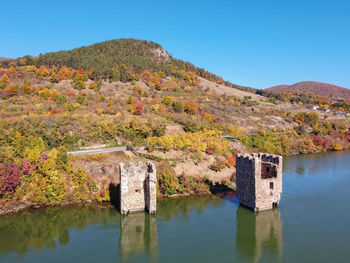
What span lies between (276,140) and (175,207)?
38.6m

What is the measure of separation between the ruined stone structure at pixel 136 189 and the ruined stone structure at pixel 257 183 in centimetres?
907

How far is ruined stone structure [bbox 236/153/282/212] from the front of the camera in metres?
25.6

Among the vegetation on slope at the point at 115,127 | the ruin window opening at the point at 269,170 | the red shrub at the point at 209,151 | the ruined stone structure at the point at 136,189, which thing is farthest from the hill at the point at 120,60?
the ruin window opening at the point at 269,170

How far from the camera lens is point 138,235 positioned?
76.5 ft

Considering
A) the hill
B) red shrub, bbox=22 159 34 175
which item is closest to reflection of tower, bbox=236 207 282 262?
red shrub, bbox=22 159 34 175

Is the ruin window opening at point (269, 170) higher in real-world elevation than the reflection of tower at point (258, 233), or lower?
higher

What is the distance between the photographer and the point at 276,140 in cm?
5928

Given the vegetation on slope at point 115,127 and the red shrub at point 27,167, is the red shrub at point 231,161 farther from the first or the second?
the red shrub at point 27,167

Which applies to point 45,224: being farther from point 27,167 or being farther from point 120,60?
point 120,60

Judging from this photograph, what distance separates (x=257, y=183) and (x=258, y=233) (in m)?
4.54

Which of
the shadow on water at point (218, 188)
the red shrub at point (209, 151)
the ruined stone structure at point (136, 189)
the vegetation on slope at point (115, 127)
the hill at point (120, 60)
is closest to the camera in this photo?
the ruined stone structure at point (136, 189)

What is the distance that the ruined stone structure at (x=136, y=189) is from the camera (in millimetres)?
25391

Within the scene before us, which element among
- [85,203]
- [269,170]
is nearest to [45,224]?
[85,203]

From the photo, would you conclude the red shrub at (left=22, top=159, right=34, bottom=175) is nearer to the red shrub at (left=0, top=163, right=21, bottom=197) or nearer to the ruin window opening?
the red shrub at (left=0, top=163, right=21, bottom=197)
